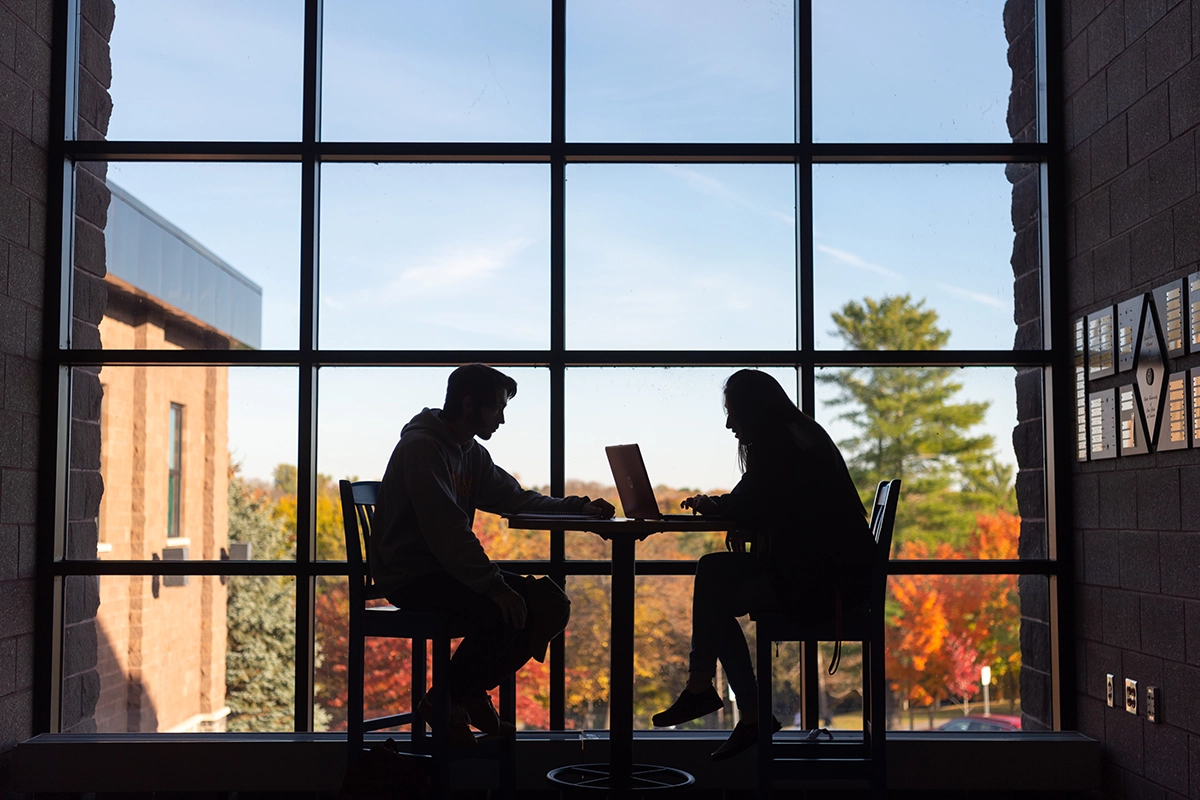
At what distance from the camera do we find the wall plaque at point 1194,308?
3.13m

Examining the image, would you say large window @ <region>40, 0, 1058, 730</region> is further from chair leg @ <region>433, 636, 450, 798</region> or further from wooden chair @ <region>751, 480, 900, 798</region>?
chair leg @ <region>433, 636, 450, 798</region>

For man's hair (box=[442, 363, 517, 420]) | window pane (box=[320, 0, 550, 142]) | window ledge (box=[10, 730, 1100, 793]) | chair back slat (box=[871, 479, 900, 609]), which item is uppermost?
window pane (box=[320, 0, 550, 142])

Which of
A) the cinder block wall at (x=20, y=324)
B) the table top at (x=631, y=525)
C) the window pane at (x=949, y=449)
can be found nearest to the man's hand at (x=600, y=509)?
the table top at (x=631, y=525)

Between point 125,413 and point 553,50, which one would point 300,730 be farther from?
point 553,50

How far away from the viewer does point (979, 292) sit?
417 centimetres

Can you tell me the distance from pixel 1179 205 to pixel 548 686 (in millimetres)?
2640

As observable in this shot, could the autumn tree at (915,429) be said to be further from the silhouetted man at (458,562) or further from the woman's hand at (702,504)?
the silhouetted man at (458,562)

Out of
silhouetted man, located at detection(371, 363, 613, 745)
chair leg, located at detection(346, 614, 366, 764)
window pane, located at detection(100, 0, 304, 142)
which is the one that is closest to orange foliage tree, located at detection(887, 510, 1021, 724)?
silhouetted man, located at detection(371, 363, 613, 745)

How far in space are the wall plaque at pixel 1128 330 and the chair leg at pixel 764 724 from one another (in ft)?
5.31

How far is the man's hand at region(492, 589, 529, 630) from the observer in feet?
9.86

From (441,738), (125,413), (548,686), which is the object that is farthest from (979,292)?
(125,413)

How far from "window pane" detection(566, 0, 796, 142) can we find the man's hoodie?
1.58 metres

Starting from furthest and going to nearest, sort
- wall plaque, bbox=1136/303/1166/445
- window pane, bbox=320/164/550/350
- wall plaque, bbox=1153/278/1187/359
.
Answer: window pane, bbox=320/164/550/350, wall plaque, bbox=1136/303/1166/445, wall plaque, bbox=1153/278/1187/359

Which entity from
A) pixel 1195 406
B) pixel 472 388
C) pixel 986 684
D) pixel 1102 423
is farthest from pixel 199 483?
pixel 1195 406
